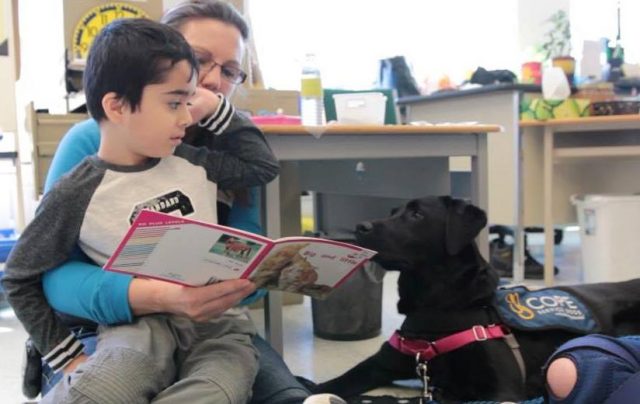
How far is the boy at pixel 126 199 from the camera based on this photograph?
996 mm

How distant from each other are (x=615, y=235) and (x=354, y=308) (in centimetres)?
127

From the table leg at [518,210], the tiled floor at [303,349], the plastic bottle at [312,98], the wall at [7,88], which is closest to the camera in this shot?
the tiled floor at [303,349]

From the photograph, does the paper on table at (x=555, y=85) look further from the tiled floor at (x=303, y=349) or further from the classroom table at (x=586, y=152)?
the tiled floor at (x=303, y=349)

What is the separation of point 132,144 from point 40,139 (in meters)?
1.35

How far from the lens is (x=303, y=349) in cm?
204

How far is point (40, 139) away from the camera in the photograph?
87.0 inches

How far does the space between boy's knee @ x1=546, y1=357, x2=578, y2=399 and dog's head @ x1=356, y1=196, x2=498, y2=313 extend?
0.54 metres

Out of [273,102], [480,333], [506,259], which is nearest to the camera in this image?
[480,333]

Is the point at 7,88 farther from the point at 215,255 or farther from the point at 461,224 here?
the point at 215,255

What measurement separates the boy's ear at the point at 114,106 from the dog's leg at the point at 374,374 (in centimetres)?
86

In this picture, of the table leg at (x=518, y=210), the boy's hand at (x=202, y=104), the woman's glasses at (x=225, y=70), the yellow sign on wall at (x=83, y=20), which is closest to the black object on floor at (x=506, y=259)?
the table leg at (x=518, y=210)

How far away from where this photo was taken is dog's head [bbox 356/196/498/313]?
1502mm

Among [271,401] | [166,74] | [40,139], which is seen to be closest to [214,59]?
[166,74]

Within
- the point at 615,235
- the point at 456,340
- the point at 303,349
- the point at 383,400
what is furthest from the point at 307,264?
the point at 615,235
